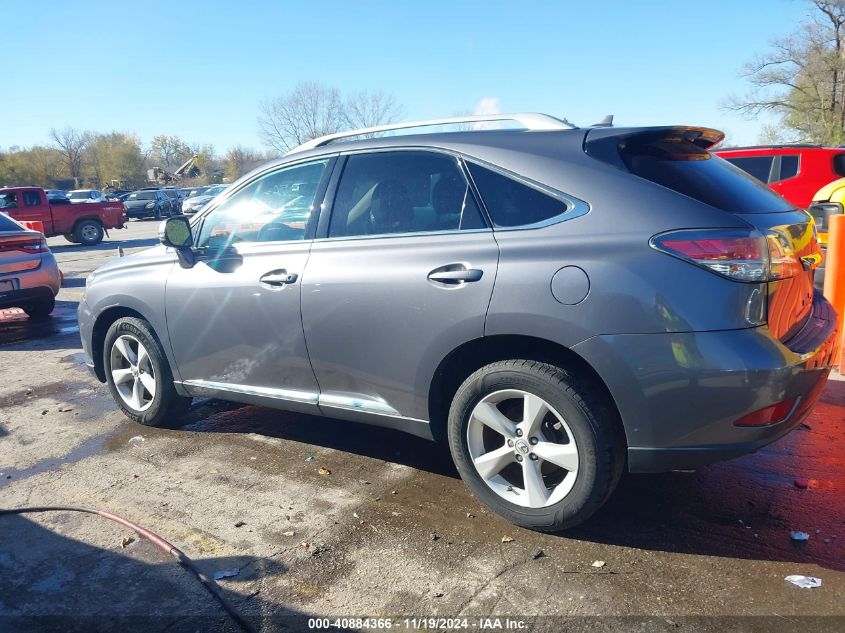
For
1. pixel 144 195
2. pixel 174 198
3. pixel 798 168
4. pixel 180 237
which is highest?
pixel 798 168

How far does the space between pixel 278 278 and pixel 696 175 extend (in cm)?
221

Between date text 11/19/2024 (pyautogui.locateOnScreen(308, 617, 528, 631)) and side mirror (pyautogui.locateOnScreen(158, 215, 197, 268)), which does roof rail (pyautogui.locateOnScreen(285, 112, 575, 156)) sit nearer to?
side mirror (pyautogui.locateOnScreen(158, 215, 197, 268))

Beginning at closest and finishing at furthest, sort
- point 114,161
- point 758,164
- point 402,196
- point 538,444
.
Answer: point 538,444
point 402,196
point 758,164
point 114,161

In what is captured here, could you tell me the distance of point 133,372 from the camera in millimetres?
4801

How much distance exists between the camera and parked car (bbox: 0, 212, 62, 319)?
812 cm

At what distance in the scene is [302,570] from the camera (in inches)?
117

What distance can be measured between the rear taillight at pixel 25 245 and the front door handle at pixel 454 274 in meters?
7.01

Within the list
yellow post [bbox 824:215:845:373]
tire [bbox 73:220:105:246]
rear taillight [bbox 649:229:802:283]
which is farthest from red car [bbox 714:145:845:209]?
tire [bbox 73:220:105:246]

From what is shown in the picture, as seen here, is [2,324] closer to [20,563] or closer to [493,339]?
[20,563]

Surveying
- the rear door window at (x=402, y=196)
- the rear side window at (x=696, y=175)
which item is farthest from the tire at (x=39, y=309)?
the rear side window at (x=696, y=175)

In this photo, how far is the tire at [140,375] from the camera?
181 inches

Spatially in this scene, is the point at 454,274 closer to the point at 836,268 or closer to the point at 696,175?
the point at 696,175

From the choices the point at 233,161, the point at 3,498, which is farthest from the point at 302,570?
the point at 233,161

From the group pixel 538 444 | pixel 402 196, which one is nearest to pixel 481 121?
pixel 402 196
